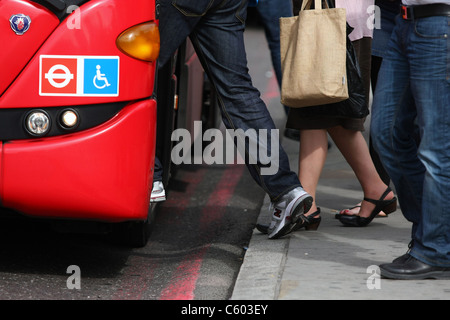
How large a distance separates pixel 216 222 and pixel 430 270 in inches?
78.2

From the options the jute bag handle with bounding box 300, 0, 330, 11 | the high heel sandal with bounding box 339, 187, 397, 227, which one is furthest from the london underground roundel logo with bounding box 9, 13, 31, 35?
the high heel sandal with bounding box 339, 187, 397, 227

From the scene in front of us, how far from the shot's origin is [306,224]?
4969 mm

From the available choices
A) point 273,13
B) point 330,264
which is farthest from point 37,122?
point 273,13

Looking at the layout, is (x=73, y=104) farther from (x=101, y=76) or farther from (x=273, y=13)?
(x=273, y=13)

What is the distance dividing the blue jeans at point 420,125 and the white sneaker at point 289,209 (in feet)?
1.94

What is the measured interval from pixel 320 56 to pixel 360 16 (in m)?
0.55

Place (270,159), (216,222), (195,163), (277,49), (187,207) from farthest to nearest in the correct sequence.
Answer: (195,163) → (277,49) → (187,207) → (216,222) → (270,159)

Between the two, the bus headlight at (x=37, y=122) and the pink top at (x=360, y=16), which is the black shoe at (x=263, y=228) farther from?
the bus headlight at (x=37, y=122)

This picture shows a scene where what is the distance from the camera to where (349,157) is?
5.24 m

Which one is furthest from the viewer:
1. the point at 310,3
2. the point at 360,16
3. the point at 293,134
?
the point at 293,134

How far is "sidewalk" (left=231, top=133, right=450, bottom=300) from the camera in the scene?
3.79m

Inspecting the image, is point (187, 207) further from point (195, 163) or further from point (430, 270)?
point (430, 270)

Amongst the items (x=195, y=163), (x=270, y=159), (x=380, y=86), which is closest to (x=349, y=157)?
(x=270, y=159)

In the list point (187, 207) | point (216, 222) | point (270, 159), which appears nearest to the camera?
point (270, 159)
